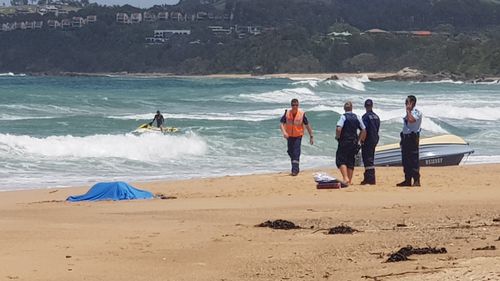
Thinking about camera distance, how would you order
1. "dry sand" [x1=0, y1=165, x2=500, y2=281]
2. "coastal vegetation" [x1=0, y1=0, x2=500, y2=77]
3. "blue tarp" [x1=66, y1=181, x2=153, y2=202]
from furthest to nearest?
1. "coastal vegetation" [x1=0, y1=0, x2=500, y2=77]
2. "blue tarp" [x1=66, y1=181, x2=153, y2=202]
3. "dry sand" [x1=0, y1=165, x2=500, y2=281]

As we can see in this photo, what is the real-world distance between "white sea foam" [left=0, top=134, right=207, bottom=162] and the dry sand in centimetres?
690

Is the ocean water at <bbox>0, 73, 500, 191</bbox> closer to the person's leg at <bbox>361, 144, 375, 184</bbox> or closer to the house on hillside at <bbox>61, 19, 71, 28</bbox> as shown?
the person's leg at <bbox>361, 144, 375, 184</bbox>

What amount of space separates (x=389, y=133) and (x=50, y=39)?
13755 centimetres

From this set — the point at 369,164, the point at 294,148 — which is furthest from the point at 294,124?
the point at 369,164

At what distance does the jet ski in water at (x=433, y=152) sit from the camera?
1725 centimetres

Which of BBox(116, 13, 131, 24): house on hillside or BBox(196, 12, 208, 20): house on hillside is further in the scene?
BBox(196, 12, 208, 20): house on hillside

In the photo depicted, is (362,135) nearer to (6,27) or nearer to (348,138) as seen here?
(348,138)

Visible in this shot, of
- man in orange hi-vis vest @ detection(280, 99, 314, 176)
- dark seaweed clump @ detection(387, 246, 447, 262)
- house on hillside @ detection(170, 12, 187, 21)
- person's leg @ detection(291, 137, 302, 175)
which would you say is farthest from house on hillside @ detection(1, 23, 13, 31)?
dark seaweed clump @ detection(387, 246, 447, 262)

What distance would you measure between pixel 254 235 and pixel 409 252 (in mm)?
1910

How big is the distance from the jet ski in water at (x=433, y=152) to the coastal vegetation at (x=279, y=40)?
90.7 metres

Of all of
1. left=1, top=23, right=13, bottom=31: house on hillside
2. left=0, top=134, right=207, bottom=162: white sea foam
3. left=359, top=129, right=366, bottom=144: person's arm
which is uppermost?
left=359, top=129, right=366, bottom=144: person's arm

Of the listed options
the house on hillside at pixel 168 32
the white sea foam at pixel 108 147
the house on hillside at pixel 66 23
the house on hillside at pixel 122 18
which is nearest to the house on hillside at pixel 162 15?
the house on hillside at pixel 122 18

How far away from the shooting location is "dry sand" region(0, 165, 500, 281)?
282 inches

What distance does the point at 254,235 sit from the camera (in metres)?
8.95
